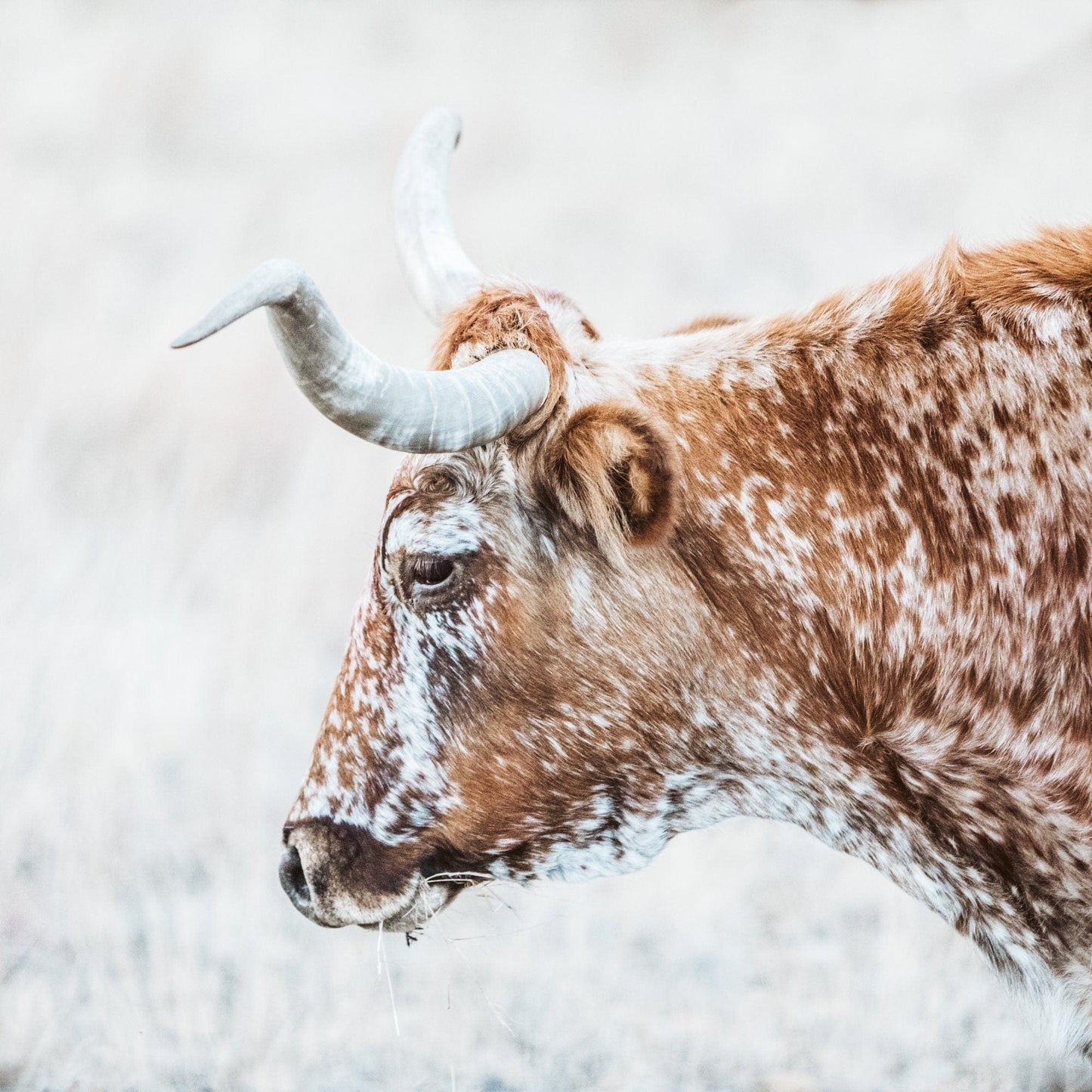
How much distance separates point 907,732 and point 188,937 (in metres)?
2.67

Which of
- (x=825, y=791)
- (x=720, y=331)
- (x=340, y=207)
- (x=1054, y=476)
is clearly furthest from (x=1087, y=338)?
(x=340, y=207)

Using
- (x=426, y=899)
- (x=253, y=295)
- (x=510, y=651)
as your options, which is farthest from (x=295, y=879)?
(x=253, y=295)

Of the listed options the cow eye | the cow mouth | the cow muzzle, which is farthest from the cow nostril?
the cow eye

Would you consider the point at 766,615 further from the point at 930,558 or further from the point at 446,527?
the point at 446,527

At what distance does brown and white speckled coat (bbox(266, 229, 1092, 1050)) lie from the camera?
1618 mm

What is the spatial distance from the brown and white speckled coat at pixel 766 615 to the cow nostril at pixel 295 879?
0.20 ft

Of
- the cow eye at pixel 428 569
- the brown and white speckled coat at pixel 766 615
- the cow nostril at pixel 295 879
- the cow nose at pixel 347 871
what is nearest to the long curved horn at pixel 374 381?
the brown and white speckled coat at pixel 766 615

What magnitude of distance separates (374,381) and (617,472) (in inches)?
16.1

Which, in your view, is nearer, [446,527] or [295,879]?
[446,527]

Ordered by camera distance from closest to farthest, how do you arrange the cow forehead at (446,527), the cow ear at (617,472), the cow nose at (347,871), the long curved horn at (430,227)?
the cow ear at (617,472) < the cow forehead at (446,527) < the cow nose at (347,871) < the long curved horn at (430,227)

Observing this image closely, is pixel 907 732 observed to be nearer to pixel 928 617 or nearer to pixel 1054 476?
pixel 928 617

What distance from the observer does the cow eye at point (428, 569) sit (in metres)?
1.78

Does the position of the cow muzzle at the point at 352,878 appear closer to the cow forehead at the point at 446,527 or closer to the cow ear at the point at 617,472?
the cow forehead at the point at 446,527

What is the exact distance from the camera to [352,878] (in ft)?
6.44
